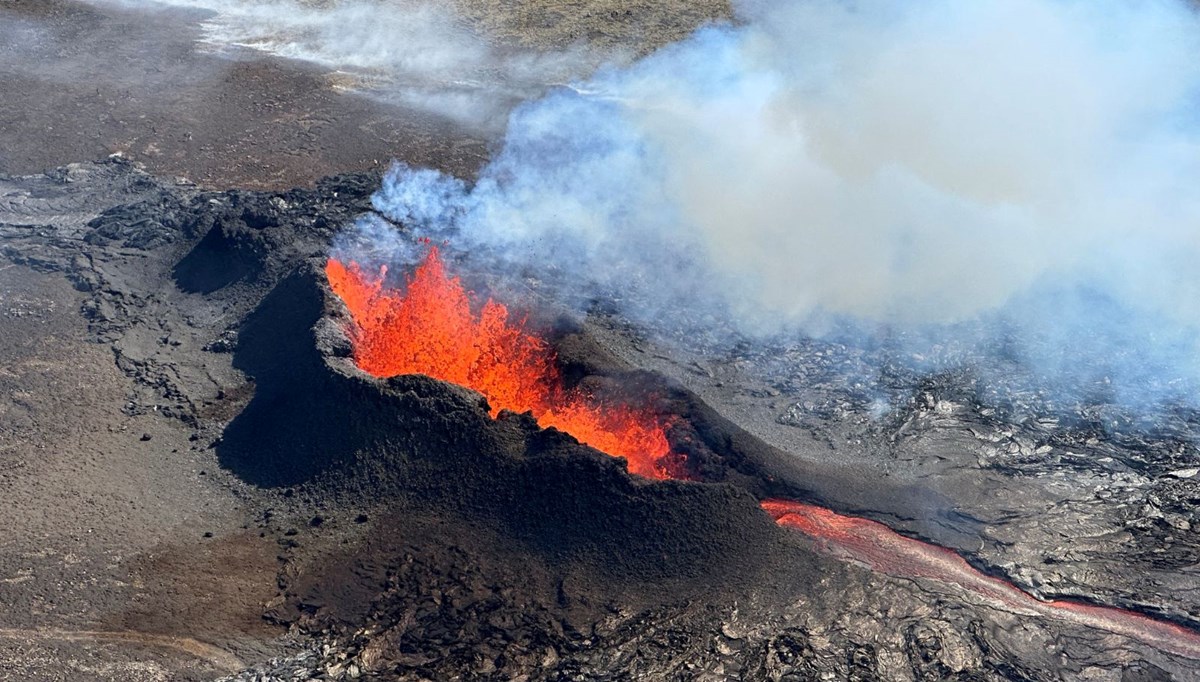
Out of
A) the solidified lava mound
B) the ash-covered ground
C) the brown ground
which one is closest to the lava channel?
the ash-covered ground

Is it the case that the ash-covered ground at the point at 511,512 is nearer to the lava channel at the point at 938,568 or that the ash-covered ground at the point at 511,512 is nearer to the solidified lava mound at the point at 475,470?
the solidified lava mound at the point at 475,470

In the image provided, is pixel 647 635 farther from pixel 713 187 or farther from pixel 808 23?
→ pixel 808 23

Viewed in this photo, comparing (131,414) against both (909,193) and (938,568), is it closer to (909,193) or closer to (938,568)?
(938,568)

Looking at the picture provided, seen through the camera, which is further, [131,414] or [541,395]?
[541,395]

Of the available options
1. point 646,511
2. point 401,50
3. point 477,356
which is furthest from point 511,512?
point 401,50

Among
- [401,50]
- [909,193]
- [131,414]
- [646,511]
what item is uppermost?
[909,193]

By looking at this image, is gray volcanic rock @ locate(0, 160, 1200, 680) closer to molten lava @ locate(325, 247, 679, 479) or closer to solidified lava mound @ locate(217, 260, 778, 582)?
solidified lava mound @ locate(217, 260, 778, 582)

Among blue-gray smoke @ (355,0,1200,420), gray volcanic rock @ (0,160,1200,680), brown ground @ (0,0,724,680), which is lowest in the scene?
brown ground @ (0,0,724,680)
